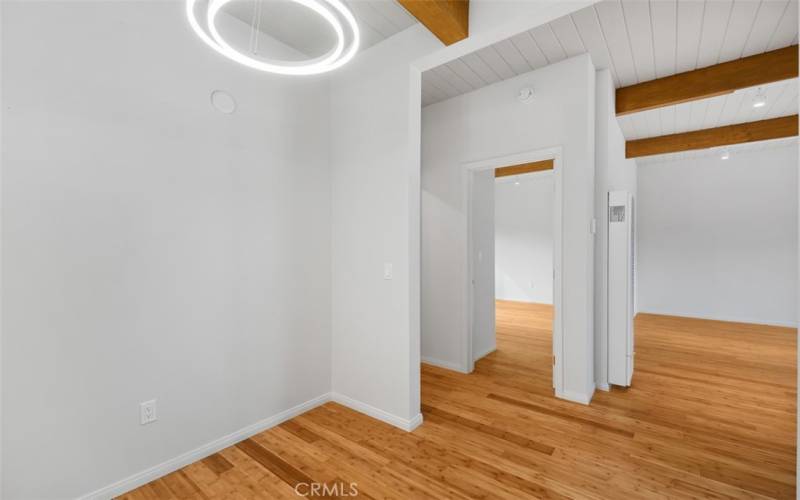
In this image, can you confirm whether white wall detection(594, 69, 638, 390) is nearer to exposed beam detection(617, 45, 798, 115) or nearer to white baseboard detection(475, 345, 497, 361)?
exposed beam detection(617, 45, 798, 115)

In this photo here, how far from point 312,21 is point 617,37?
2.34 m

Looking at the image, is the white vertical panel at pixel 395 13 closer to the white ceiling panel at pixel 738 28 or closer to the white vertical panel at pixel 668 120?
the white ceiling panel at pixel 738 28

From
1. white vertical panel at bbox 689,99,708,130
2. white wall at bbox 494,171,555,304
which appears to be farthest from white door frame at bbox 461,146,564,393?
white wall at bbox 494,171,555,304

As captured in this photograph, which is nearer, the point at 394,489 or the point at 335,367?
the point at 394,489

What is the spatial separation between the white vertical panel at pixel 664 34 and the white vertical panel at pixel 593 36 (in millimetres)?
327

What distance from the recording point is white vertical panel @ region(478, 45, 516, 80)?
2.92m

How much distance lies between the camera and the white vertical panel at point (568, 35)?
255 centimetres

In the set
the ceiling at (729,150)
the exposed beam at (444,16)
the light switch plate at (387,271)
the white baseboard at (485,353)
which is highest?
the ceiling at (729,150)

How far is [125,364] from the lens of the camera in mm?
1901

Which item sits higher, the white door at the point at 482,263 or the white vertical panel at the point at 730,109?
the white vertical panel at the point at 730,109

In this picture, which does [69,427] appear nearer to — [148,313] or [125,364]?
[125,364]

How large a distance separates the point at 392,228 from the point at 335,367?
4.40 ft

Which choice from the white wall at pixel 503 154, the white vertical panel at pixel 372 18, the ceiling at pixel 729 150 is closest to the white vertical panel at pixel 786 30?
the white wall at pixel 503 154

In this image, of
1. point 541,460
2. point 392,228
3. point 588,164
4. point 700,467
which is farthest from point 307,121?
point 700,467
